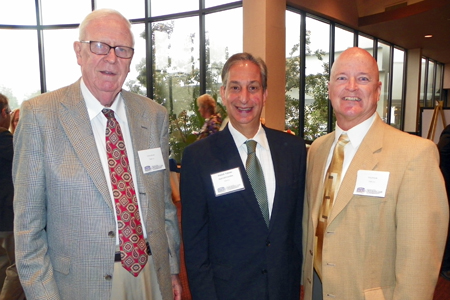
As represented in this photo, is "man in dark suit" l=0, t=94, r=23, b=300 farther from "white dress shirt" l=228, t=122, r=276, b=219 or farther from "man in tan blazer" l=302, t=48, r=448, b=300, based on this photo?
"man in tan blazer" l=302, t=48, r=448, b=300

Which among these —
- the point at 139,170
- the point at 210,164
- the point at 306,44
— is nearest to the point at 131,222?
the point at 139,170

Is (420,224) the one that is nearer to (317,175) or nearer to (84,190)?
(317,175)

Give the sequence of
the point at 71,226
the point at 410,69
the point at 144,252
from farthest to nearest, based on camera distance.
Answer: the point at 410,69, the point at 144,252, the point at 71,226

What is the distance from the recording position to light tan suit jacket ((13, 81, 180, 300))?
136 cm

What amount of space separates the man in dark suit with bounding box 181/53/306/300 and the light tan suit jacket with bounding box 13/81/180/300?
0.40 m

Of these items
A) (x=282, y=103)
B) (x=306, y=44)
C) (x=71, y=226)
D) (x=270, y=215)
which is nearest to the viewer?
(x=71, y=226)

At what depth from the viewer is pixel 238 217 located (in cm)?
162

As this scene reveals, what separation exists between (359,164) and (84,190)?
1154 millimetres

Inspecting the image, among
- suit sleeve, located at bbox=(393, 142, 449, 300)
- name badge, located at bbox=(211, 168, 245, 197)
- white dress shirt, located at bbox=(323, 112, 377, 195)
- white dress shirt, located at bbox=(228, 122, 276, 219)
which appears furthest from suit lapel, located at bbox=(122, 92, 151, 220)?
suit sleeve, located at bbox=(393, 142, 449, 300)

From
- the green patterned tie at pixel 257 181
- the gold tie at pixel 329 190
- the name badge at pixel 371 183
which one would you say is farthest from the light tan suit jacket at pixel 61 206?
the name badge at pixel 371 183

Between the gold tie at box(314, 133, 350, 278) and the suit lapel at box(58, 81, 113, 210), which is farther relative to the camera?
the gold tie at box(314, 133, 350, 278)

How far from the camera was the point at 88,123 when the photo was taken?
149 cm

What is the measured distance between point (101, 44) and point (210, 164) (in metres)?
0.72

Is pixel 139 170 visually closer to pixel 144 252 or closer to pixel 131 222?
pixel 131 222
